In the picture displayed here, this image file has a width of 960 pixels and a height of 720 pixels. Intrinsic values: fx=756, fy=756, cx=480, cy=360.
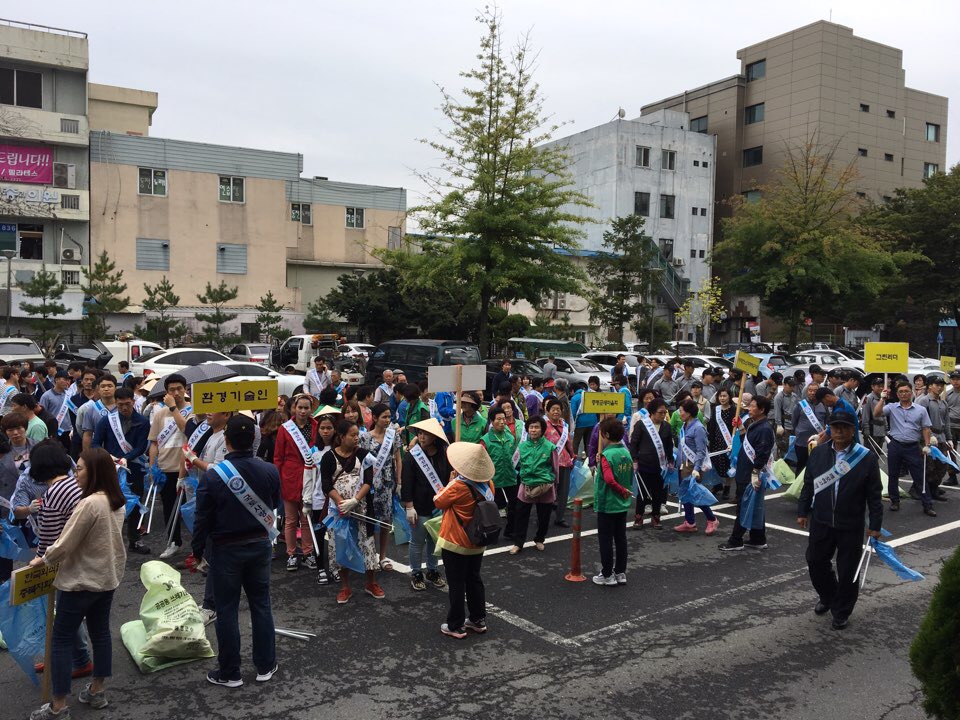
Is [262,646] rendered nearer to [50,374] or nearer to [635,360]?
[50,374]

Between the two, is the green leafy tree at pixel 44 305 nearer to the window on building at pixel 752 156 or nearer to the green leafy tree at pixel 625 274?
the green leafy tree at pixel 625 274

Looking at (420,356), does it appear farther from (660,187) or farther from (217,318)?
(660,187)

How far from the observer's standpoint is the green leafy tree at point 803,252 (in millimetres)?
32969

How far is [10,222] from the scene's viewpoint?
36.9 metres

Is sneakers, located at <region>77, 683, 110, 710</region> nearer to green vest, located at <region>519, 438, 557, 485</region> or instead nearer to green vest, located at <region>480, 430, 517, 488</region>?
green vest, located at <region>519, 438, 557, 485</region>

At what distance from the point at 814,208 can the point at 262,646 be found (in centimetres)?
3410

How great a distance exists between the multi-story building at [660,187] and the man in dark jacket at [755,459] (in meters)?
40.6

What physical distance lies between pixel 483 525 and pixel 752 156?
60007mm

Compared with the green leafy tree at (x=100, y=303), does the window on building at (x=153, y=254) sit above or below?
above

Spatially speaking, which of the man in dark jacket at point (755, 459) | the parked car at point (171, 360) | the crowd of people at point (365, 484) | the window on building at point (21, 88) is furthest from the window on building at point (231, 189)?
the man in dark jacket at point (755, 459)

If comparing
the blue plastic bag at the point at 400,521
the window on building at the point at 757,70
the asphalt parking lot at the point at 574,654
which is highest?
the window on building at the point at 757,70

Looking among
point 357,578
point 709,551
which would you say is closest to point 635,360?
point 709,551

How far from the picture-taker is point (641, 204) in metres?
52.5

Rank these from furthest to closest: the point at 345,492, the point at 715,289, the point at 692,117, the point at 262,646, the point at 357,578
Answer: the point at 692,117 → the point at 715,289 → the point at 357,578 → the point at 345,492 → the point at 262,646
